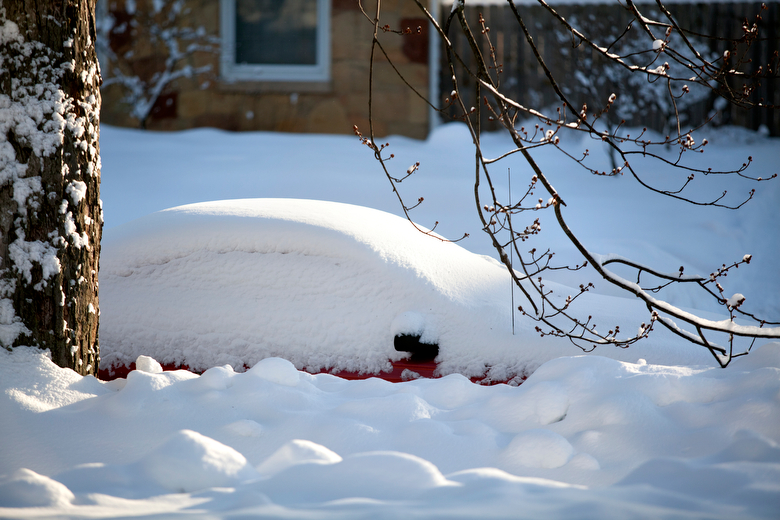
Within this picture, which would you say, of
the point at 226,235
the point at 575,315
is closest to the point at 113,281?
the point at 226,235

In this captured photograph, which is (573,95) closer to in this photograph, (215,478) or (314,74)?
(314,74)

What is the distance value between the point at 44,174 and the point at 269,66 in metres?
6.86

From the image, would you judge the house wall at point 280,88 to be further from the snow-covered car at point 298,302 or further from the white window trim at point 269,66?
the snow-covered car at point 298,302

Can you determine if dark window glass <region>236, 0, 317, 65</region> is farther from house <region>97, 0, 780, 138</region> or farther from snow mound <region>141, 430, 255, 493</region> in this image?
snow mound <region>141, 430, 255, 493</region>

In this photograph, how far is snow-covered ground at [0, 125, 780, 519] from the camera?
1.44m

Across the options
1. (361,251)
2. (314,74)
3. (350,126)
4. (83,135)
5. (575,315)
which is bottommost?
(575,315)

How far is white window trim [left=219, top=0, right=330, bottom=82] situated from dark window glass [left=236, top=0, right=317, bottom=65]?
8 centimetres

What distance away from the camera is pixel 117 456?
1.73 meters

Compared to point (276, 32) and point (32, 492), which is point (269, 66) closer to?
point (276, 32)

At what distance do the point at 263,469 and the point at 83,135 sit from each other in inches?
56.2

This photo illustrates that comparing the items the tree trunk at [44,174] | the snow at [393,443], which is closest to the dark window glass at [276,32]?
the tree trunk at [44,174]

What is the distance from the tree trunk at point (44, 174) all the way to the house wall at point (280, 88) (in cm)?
614

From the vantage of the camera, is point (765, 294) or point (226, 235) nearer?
point (226, 235)

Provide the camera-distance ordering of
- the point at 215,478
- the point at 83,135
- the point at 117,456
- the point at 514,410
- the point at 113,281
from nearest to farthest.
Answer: the point at 215,478
the point at 117,456
the point at 514,410
the point at 83,135
the point at 113,281
